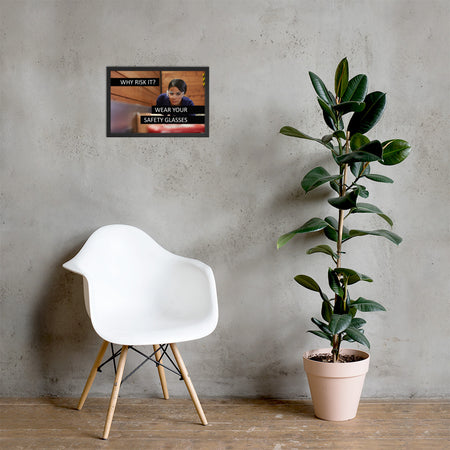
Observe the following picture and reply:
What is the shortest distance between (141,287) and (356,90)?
146cm

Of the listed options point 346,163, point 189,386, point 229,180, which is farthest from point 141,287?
point 346,163

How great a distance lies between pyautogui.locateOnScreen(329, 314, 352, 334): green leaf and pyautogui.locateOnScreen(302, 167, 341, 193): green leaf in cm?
61

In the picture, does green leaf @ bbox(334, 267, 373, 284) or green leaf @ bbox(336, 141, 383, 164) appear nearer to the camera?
green leaf @ bbox(336, 141, 383, 164)

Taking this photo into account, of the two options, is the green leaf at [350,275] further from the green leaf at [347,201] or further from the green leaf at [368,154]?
the green leaf at [368,154]

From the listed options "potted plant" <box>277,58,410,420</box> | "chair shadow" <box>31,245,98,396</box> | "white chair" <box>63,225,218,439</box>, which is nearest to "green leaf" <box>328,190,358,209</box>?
"potted plant" <box>277,58,410,420</box>

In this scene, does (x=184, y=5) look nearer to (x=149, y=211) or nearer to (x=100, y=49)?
(x=100, y=49)

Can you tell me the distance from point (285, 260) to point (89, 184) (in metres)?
1.16

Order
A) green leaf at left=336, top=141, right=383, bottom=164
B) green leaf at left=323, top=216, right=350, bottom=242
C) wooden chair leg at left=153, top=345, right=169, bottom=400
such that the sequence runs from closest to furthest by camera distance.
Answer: green leaf at left=336, top=141, right=383, bottom=164 → green leaf at left=323, top=216, right=350, bottom=242 → wooden chair leg at left=153, top=345, right=169, bottom=400

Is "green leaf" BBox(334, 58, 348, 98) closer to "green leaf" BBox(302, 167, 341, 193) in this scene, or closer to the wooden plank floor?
"green leaf" BBox(302, 167, 341, 193)

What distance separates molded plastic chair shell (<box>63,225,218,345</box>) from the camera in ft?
7.84

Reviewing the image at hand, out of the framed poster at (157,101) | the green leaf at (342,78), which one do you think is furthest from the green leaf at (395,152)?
the framed poster at (157,101)

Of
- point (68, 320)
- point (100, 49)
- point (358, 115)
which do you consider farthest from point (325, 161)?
point (68, 320)

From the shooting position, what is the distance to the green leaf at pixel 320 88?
2.36 m

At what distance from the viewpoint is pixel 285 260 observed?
279 cm
